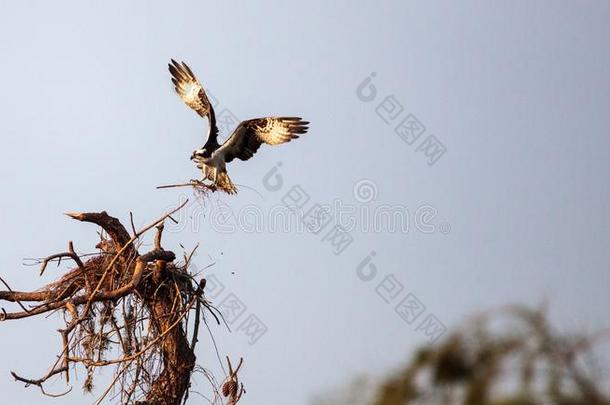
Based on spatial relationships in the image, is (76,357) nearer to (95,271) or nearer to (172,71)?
(95,271)

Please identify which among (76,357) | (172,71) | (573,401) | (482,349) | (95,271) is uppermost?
(172,71)

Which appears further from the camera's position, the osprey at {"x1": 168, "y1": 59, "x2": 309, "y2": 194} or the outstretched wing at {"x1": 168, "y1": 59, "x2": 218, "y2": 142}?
the outstretched wing at {"x1": 168, "y1": 59, "x2": 218, "y2": 142}

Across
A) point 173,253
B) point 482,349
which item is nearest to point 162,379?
point 173,253

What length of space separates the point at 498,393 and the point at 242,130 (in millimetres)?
8205

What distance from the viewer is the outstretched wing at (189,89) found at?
34.3ft

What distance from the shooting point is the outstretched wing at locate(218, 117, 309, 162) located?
9.59m

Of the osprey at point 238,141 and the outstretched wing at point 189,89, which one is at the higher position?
the outstretched wing at point 189,89

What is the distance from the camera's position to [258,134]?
32.1 ft

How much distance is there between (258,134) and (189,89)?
1.33 m

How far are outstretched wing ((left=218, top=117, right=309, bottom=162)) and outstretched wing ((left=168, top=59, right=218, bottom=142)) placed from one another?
54cm

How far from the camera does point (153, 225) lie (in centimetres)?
731

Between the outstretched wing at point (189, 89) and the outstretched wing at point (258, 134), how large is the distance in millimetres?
541

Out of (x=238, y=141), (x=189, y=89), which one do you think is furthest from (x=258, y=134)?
A: (x=189, y=89)

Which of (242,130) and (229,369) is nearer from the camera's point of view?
(229,369)
